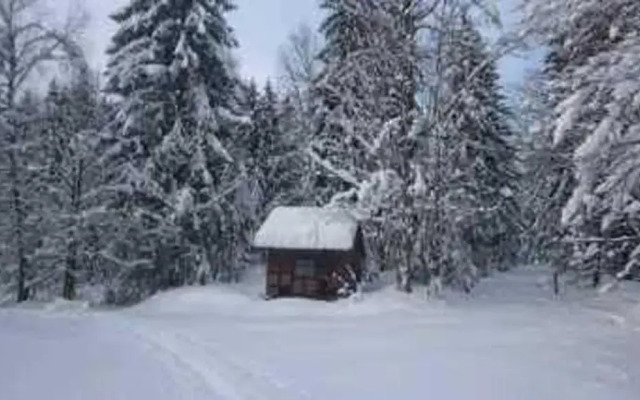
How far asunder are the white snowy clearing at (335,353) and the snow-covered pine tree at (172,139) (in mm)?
7401

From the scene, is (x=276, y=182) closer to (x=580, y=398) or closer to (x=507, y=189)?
(x=507, y=189)

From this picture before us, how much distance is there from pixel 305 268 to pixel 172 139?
6.83 metres

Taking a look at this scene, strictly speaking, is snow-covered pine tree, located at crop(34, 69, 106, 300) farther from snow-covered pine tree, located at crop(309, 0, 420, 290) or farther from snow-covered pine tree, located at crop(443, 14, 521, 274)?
snow-covered pine tree, located at crop(443, 14, 521, 274)

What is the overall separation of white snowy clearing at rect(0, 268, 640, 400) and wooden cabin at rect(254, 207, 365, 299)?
4.71 m

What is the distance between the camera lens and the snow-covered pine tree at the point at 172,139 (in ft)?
119

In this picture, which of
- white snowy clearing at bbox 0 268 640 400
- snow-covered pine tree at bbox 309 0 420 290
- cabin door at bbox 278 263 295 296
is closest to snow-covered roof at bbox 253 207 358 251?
cabin door at bbox 278 263 295 296

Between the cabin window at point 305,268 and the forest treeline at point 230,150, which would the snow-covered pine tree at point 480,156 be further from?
the cabin window at point 305,268

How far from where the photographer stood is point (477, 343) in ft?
60.1

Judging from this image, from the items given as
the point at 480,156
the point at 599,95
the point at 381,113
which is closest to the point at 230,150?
the point at 381,113

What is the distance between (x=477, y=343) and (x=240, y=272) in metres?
27.4

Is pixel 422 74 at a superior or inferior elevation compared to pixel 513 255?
superior

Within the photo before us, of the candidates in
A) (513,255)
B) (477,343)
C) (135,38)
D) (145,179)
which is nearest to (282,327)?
(477,343)

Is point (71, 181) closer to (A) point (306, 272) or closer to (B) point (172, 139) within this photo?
(B) point (172, 139)

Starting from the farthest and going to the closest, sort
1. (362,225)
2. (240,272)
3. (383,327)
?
(240,272), (362,225), (383,327)
